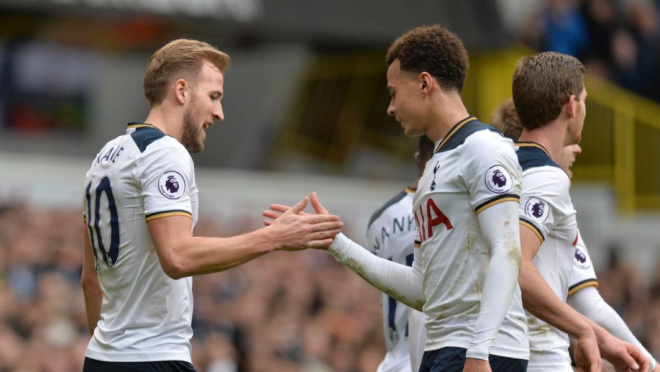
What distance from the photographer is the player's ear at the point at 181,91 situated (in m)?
4.79

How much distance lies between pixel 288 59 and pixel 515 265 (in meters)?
13.4

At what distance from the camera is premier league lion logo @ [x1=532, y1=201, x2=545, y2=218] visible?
4621 mm

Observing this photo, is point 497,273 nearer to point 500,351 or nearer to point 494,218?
point 494,218

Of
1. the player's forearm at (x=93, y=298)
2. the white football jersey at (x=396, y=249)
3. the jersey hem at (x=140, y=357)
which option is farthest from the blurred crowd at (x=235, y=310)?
the jersey hem at (x=140, y=357)

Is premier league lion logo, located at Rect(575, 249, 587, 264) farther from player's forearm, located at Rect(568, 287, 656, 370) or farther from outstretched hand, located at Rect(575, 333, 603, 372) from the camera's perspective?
outstretched hand, located at Rect(575, 333, 603, 372)

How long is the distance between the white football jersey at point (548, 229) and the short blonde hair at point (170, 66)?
59.5 inches

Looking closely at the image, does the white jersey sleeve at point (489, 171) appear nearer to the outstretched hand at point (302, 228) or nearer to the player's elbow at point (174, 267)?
the outstretched hand at point (302, 228)

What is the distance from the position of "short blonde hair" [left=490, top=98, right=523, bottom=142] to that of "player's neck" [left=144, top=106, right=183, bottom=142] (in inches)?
72.5

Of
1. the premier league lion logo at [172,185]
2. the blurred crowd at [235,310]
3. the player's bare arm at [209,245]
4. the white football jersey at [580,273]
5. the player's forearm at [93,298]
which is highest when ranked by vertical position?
the premier league lion logo at [172,185]

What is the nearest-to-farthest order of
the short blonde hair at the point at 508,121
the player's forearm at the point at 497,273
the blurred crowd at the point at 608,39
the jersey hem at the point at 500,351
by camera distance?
the player's forearm at the point at 497,273 < the jersey hem at the point at 500,351 < the short blonde hair at the point at 508,121 < the blurred crowd at the point at 608,39

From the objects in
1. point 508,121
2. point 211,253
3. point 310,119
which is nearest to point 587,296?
point 508,121

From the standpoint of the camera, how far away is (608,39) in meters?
16.4

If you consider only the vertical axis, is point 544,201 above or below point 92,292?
above

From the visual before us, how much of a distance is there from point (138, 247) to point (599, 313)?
7.62 feet
